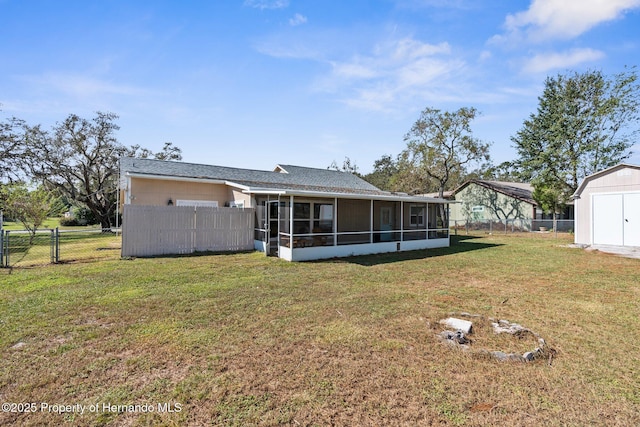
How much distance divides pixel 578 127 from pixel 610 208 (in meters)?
14.2

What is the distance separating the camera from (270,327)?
428 cm

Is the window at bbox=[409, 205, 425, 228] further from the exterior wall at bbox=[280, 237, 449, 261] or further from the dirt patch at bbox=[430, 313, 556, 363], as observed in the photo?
the dirt patch at bbox=[430, 313, 556, 363]

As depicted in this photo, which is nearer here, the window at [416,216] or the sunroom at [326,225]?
the sunroom at [326,225]

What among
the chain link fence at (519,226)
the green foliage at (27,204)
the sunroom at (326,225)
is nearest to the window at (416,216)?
the sunroom at (326,225)

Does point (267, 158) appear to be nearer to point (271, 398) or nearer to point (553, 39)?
point (553, 39)

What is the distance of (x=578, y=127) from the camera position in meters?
23.1

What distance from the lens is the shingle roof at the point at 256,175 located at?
531 inches

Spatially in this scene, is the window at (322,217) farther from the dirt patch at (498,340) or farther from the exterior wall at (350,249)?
the dirt patch at (498,340)

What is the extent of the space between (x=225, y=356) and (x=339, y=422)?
1.57 m

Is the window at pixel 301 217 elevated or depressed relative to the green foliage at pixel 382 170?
depressed

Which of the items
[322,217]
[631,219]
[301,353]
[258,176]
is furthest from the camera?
[258,176]

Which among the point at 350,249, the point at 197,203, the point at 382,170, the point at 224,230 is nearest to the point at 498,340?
the point at 350,249

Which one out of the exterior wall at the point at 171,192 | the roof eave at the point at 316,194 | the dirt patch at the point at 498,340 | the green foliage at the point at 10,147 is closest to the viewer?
the dirt patch at the point at 498,340

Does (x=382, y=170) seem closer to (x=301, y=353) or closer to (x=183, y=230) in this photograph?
(x=183, y=230)
